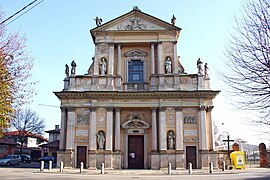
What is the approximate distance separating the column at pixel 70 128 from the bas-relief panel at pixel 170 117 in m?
8.58

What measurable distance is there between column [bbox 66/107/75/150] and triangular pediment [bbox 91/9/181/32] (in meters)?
8.30

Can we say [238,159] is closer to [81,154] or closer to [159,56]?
[159,56]

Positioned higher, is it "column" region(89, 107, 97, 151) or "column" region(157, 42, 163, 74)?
"column" region(157, 42, 163, 74)

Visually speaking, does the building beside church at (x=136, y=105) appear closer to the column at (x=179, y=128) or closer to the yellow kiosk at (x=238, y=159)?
the column at (x=179, y=128)

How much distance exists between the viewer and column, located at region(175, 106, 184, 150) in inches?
1037

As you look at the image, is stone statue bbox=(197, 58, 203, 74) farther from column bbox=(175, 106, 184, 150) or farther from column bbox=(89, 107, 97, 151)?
column bbox=(89, 107, 97, 151)

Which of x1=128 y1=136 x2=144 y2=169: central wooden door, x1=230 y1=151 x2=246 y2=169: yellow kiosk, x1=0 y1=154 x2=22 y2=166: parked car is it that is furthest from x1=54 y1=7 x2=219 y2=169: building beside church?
x1=0 y1=154 x2=22 y2=166: parked car

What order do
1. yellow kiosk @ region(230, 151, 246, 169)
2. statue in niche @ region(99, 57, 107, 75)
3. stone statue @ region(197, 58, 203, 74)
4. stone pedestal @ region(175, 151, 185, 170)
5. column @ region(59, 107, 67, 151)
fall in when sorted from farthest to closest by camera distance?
1. statue in niche @ region(99, 57, 107, 75)
2. stone statue @ region(197, 58, 203, 74)
3. yellow kiosk @ region(230, 151, 246, 169)
4. column @ region(59, 107, 67, 151)
5. stone pedestal @ region(175, 151, 185, 170)

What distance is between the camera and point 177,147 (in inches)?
1034

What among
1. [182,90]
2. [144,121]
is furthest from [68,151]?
[182,90]

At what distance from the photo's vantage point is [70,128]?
1065 inches

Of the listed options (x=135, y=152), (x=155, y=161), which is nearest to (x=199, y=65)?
(x=155, y=161)

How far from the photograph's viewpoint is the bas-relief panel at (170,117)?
26.9 metres

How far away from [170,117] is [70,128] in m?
9.10
